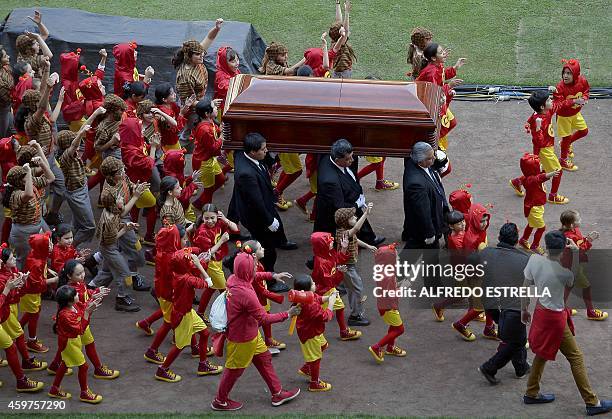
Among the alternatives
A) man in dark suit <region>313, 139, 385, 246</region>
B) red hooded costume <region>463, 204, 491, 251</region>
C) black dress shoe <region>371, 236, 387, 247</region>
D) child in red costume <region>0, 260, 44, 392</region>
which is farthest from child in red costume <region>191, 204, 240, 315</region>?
red hooded costume <region>463, 204, 491, 251</region>

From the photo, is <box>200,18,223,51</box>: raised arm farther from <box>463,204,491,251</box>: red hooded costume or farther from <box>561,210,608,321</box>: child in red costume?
<box>561,210,608,321</box>: child in red costume

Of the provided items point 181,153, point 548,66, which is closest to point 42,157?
point 181,153

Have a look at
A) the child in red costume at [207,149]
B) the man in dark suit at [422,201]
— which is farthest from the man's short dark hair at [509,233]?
the child in red costume at [207,149]

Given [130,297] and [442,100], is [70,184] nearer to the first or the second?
[130,297]

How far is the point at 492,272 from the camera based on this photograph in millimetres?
10602

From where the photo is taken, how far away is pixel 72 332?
9.96 metres

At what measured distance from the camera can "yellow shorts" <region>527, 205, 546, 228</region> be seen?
12617 mm

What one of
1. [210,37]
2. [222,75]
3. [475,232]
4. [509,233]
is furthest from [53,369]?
[210,37]

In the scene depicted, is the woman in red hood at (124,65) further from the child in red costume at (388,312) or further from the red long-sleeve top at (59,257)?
the child in red costume at (388,312)

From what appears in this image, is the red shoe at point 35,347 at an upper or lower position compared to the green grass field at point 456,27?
lower

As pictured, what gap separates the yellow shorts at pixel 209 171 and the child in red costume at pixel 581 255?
4.00 metres

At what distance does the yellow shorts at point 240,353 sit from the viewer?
9.87 m

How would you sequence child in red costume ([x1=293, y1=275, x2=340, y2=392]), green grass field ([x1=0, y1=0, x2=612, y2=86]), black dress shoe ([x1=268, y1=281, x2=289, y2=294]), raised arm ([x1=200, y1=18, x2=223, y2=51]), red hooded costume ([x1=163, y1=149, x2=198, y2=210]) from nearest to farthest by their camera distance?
1. child in red costume ([x1=293, y1=275, x2=340, y2=392])
2. black dress shoe ([x1=268, y1=281, x2=289, y2=294])
3. red hooded costume ([x1=163, y1=149, x2=198, y2=210])
4. raised arm ([x1=200, y1=18, x2=223, y2=51])
5. green grass field ([x1=0, y1=0, x2=612, y2=86])

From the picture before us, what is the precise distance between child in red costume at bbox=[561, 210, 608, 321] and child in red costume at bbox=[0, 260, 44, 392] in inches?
191
